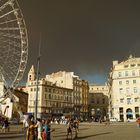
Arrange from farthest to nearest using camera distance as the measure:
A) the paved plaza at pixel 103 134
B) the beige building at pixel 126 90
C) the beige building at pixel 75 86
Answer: the beige building at pixel 75 86 < the beige building at pixel 126 90 < the paved plaza at pixel 103 134

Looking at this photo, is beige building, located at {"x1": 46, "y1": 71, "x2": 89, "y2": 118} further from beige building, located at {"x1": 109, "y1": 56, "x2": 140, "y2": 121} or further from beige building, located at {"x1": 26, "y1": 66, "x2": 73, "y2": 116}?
beige building, located at {"x1": 109, "y1": 56, "x2": 140, "y2": 121}

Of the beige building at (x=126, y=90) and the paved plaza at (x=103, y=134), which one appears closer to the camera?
the paved plaza at (x=103, y=134)

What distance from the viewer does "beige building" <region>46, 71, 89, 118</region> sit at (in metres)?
155

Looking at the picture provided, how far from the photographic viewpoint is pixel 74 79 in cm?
15788

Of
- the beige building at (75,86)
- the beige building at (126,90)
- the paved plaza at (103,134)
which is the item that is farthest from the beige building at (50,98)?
the paved plaza at (103,134)

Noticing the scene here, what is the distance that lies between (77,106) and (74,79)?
13925mm

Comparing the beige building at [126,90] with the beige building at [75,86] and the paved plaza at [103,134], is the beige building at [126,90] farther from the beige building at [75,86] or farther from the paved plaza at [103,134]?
the paved plaza at [103,134]

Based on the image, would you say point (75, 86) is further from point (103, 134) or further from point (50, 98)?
point (103, 134)

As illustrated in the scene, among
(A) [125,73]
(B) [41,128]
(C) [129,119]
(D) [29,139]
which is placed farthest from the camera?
(A) [125,73]

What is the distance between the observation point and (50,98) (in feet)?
456

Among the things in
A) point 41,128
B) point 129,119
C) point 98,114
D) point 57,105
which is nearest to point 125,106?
point 129,119

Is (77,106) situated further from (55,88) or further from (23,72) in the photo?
(23,72)

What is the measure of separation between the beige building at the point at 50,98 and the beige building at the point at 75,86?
402cm

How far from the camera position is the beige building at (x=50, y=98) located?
134750 mm
